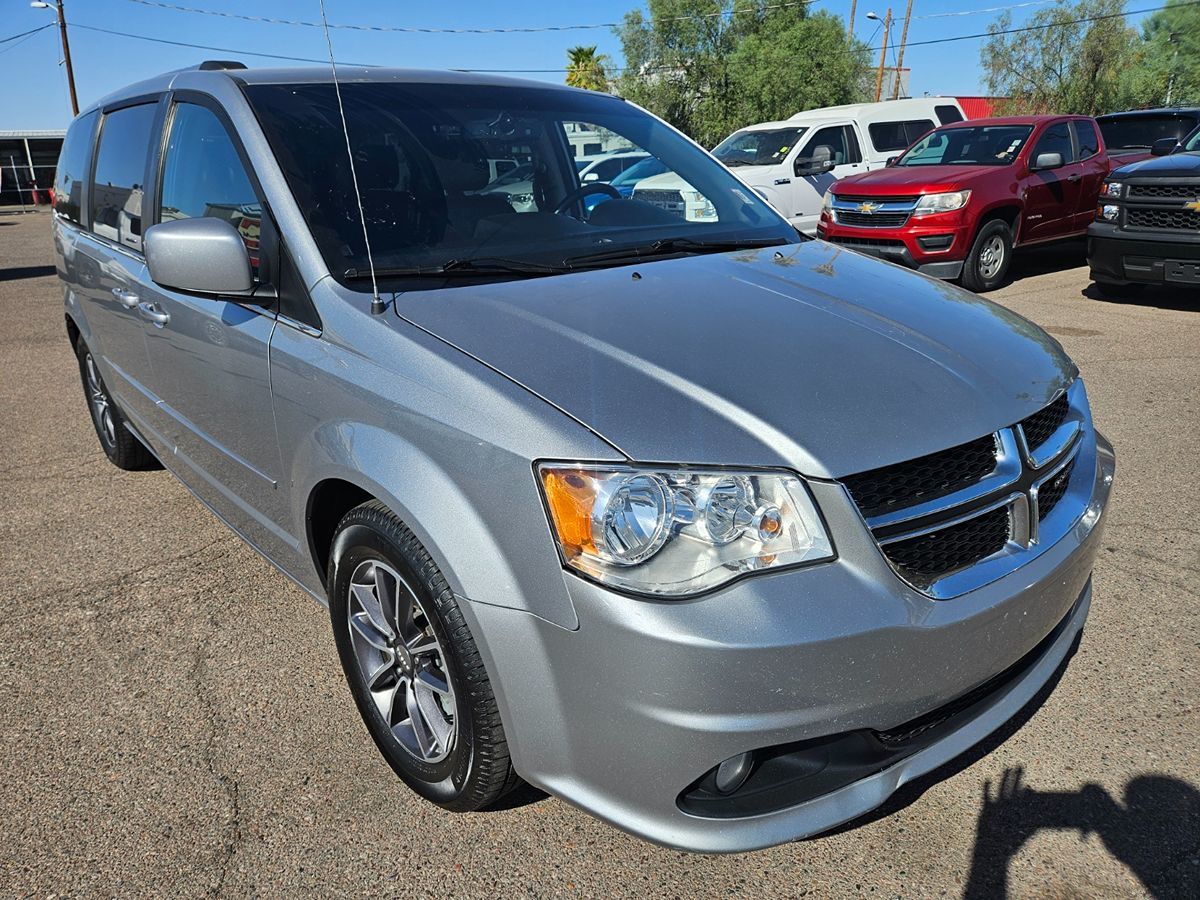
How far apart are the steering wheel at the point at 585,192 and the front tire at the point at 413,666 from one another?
145 cm

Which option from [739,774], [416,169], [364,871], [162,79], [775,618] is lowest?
[364,871]

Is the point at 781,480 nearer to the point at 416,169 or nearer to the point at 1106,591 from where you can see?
the point at 416,169

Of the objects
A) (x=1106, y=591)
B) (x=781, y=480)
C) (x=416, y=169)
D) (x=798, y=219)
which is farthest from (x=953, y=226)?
(x=781, y=480)

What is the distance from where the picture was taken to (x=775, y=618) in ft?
5.49

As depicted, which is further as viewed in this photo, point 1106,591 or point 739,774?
point 1106,591

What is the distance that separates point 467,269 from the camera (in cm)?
250

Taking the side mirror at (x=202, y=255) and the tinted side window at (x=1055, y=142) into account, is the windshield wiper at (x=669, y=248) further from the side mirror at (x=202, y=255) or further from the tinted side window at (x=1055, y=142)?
the tinted side window at (x=1055, y=142)

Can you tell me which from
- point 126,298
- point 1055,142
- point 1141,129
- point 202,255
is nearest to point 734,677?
point 202,255

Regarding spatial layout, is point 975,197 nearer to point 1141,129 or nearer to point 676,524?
point 1141,129

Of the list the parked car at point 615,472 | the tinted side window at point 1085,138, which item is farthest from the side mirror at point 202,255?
the tinted side window at point 1085,138

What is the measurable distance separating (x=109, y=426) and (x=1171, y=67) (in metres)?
52.3

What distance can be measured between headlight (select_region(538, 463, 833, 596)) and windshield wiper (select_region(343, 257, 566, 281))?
36.1 inches

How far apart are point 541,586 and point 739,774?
0.54 metres

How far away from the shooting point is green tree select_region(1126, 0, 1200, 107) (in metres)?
41.0
